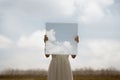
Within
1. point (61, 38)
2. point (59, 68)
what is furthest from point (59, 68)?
point (61, 38)

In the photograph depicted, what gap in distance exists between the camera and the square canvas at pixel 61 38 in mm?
2766

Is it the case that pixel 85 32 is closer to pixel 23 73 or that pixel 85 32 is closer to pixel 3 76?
pixel 23 73

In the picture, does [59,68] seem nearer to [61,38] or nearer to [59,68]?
[59,68]

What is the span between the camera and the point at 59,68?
8.79 ft

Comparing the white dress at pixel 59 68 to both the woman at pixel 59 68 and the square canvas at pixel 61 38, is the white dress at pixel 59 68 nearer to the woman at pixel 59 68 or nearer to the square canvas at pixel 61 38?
the woman at pixel 59 68

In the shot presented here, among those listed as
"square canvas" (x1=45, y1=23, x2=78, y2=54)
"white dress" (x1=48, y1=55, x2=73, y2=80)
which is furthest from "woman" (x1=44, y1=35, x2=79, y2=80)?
"square canvas" (x1=45, y1=23, x2=78, y2=54)

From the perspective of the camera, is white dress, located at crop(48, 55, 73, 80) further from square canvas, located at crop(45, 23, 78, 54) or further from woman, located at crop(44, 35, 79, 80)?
square canvas, located at crop(45, 23, 78, 54)

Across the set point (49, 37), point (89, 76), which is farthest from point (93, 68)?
point (49, 37)

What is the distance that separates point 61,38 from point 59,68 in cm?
34

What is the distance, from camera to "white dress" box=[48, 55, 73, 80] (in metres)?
2.66

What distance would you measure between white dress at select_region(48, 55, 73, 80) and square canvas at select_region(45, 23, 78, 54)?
0.11 m

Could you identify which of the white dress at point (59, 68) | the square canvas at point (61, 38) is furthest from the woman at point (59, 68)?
the square canvas at point (61, 38)

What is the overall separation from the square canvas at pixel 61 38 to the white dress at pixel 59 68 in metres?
0.11

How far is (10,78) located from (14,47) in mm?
427
